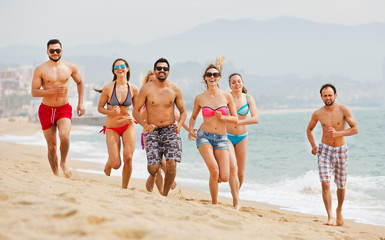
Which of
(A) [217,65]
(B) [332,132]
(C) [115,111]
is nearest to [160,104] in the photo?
(C) [115,111]

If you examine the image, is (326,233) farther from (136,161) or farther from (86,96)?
(86,96)

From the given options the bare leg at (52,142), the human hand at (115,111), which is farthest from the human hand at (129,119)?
the bare leg at (52,142)

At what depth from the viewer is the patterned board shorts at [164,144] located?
653 centimetres

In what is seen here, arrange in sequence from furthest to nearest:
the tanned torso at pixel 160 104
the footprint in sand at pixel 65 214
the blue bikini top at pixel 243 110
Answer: the blue bikini top at pixel 243 110 < the tanned torso at pixel 160 104 < the footprint in sand at pixel 65 214

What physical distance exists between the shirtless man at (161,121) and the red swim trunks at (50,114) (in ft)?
4.62

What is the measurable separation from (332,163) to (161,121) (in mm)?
2725

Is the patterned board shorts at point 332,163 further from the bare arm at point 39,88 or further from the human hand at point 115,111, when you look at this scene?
the bare arm at point 39,88

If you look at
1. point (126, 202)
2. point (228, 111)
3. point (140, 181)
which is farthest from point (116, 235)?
point (140, 181)

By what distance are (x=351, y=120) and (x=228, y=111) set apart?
185cm

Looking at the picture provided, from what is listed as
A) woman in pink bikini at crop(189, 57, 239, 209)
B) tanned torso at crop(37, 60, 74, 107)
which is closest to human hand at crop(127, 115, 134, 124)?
woman in pink bikini at crop(189, 57, 239, 209)

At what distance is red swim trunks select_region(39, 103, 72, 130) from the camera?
726cm

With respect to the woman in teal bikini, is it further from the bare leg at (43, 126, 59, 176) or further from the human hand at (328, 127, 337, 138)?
the bare leg at (43, 126, 59, 176)

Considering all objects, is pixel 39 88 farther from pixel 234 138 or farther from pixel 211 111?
pixel 234 138

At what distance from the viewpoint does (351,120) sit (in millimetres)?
6770
